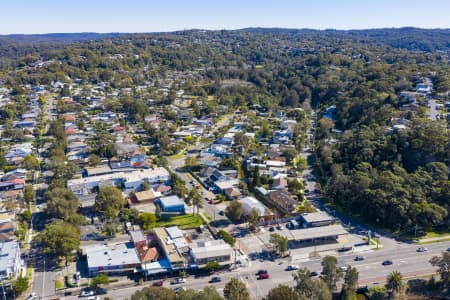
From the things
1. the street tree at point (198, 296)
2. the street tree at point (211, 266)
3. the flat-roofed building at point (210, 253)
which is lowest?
the street tree at point (211, 266)

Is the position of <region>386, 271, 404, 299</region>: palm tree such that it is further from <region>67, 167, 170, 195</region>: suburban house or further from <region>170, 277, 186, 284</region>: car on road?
<region>67, 167, 170, 195</region>: suburban house

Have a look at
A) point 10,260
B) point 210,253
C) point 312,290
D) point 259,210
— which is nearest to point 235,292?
point 312,290

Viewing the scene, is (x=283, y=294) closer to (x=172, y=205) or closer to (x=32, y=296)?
(x=32, y=296)

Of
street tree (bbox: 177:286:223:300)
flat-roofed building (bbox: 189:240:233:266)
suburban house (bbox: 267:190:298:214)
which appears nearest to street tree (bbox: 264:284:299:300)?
street tree (bbox: 177:286:223:300)

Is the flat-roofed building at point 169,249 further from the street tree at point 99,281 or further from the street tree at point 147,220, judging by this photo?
the street tree at point 99,281

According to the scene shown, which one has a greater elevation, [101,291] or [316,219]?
[316,219]

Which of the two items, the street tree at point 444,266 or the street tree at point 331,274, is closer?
the street tree at point 331,274

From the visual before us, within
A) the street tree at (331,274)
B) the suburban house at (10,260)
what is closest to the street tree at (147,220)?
the suburban house at (10,260)
